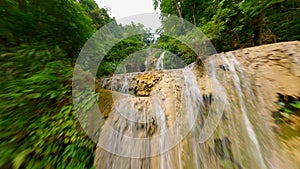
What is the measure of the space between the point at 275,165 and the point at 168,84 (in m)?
2.19

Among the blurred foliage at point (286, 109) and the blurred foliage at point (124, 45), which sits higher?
the blurred foliage at point (124, 45)

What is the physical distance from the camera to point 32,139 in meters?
1.31

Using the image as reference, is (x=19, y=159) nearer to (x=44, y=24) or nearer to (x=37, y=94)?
(x=37, y=94)

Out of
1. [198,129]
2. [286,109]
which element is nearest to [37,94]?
[198,129]

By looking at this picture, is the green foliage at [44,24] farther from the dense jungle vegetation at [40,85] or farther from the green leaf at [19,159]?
the green leaf at [19,159]

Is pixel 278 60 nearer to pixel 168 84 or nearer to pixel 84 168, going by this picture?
pixel 168 84

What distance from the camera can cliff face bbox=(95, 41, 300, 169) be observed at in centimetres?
162

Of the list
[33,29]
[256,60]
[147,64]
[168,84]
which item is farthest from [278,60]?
[147,64]

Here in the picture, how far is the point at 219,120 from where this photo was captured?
1.99m

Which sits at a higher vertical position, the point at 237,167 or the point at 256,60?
the point at 256,60

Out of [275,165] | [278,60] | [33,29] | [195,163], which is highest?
[33,29]

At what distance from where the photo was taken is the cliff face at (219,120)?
1.62 metres

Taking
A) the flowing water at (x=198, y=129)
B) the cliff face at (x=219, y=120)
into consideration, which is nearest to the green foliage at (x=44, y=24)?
the cliff face at (x=219, y=120)

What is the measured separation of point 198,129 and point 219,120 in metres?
0.38
